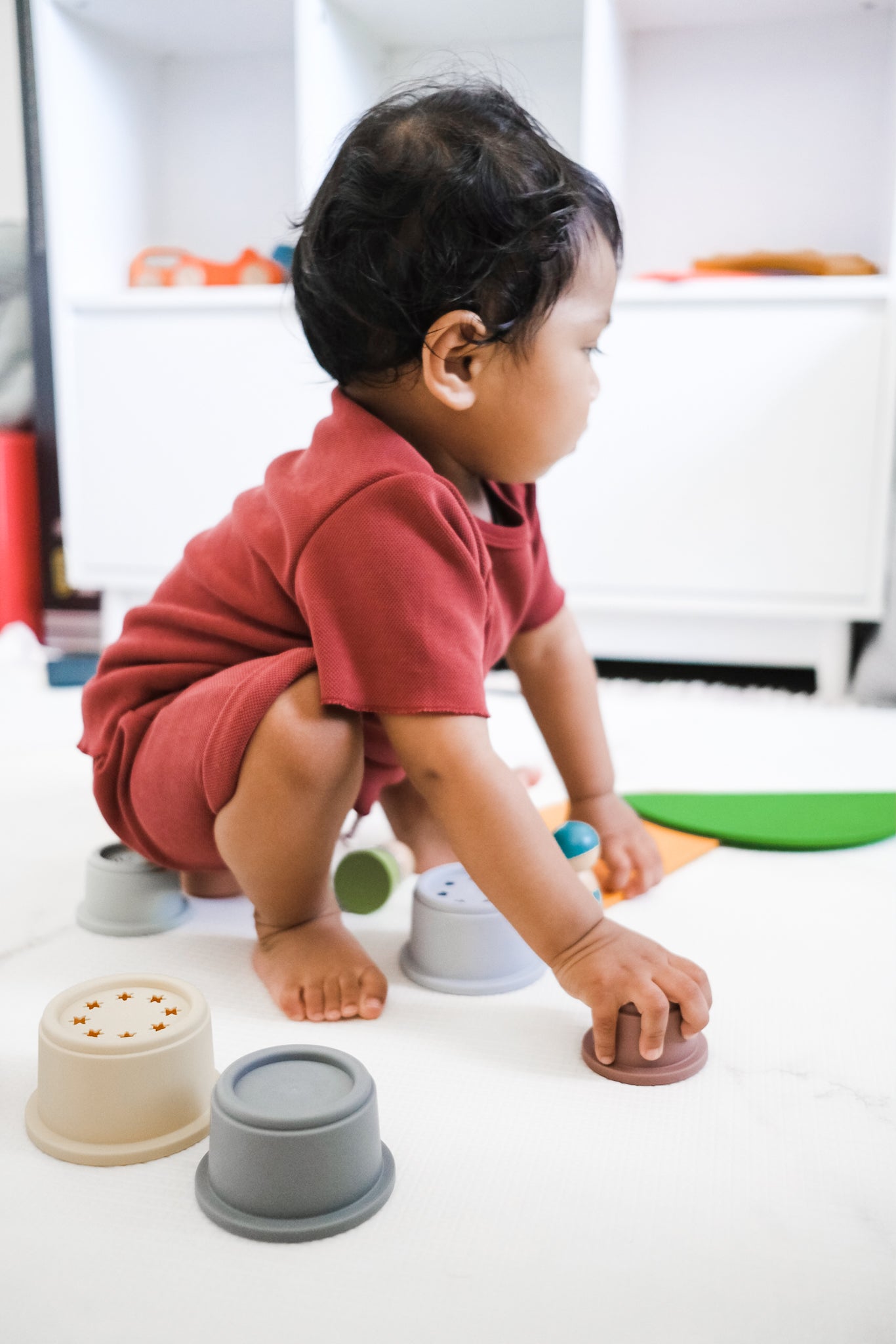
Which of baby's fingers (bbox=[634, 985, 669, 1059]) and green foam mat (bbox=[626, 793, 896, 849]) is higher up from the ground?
baby's fingers (bbox=[634, 985, 669, 1059])

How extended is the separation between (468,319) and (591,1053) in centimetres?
40

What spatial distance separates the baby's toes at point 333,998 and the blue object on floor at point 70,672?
974 millimetres

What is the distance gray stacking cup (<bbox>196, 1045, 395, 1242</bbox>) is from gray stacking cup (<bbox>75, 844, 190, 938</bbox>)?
0.30 meters

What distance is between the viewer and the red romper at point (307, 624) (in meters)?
0.64

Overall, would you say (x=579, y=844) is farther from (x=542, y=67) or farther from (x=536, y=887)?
(x=542, y=67)

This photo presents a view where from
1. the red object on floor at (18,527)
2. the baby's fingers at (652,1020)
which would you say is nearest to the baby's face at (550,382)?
the baby's fingers at (652,1020)

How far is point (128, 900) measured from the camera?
0.77 metres

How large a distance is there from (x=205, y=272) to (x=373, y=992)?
1.35m

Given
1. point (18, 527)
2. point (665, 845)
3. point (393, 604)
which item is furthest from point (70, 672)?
point (393, 604)

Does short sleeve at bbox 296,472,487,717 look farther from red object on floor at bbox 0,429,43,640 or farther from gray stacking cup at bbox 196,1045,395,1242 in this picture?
red object on floor at bbox 0,429,43,640

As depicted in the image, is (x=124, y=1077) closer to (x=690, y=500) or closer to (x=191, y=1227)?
(x=191, y=1227)

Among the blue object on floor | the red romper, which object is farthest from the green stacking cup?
the blue object on floor

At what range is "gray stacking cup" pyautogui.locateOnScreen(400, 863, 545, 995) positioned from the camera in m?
0.68

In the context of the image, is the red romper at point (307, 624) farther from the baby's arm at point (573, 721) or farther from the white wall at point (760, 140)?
the white wall at point (760, 140)
